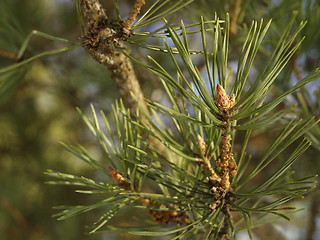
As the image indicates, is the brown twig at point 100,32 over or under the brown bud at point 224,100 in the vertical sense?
over

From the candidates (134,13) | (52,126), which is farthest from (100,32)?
(52,126)

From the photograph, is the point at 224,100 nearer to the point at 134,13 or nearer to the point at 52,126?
the point at 134,13

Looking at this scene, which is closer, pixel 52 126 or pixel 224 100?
pixel 224 100

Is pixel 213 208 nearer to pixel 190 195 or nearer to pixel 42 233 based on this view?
pixel 190 195

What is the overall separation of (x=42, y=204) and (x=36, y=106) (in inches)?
12.6

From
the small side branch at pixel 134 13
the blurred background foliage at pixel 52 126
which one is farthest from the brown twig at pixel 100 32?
the blurred background foliage at pixel 52 126

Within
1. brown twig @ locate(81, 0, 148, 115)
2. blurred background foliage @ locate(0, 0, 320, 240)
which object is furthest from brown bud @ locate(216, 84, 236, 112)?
blurred background foliage @ locate(0, 0, 320, 240)

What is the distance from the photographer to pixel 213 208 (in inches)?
15.0

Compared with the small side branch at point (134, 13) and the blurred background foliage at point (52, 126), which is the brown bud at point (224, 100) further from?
the blurred background foliage at point (52, 126)

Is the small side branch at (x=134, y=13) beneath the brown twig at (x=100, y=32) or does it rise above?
above

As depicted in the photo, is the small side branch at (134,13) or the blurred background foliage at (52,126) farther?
the blurred background foliage at (52,126)

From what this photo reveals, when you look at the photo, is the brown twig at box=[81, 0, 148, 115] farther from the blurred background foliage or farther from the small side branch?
the blurred background foliage

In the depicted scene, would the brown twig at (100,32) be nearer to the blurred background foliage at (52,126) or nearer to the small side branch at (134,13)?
the small side branch at (134,13)

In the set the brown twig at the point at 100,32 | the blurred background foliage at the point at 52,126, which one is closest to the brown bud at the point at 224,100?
the brown twig at the point at 100,32
